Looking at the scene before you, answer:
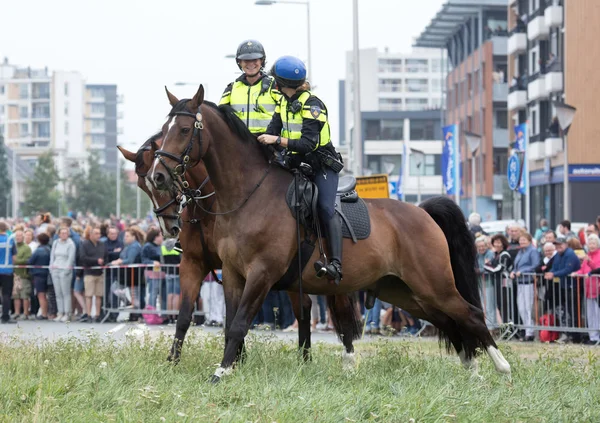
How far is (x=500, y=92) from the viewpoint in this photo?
83438mm

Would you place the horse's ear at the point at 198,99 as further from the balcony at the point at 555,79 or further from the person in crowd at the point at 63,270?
the balcony at the point at 555,79

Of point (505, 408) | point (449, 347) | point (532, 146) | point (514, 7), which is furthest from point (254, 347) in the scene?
point (514, 7)

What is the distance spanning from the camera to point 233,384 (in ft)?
29.1

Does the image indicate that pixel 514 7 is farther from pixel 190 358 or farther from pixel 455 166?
pixel 190 358

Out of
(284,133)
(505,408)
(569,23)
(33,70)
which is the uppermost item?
(33,70)

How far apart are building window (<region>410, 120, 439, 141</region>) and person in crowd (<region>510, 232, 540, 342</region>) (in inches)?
4087

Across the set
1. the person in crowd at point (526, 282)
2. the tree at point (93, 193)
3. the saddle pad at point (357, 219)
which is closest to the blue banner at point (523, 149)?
the person in crowd at point (526, 282)

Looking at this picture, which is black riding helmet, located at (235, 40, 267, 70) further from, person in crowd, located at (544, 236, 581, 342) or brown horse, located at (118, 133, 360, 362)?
person in crowd, located at (544, 236, 581, 342)

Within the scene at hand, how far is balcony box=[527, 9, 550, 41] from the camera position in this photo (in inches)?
2398

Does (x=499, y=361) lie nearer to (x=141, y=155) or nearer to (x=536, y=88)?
(x=141, y=155)

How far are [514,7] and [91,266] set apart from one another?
53.1 meters

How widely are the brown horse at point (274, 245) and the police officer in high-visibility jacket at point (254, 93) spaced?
869 mm

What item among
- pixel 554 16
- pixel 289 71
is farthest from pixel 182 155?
pixel 554 16

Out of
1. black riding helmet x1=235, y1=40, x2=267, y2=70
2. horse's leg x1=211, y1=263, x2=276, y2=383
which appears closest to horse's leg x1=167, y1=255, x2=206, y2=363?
horse's leg x1=211, y1=263, x2=276, y2=383
